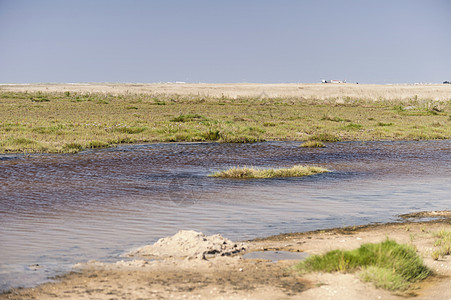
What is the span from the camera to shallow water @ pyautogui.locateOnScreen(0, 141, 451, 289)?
9.11m

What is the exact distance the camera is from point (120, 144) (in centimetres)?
2503

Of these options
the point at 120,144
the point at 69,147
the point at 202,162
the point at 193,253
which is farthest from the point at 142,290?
the point at 120,144

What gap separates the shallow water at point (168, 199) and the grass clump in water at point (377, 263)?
2371mm

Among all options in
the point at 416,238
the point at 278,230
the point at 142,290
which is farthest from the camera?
the point at 278,230

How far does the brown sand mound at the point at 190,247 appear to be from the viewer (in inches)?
318

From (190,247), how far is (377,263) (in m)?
2.60

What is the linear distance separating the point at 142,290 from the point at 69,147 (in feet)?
54.3

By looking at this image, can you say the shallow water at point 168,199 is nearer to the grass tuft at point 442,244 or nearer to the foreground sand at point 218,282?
the foreground sand at point 218,282

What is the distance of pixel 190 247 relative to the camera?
26.9ft

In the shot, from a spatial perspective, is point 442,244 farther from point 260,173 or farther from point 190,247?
point 260,173

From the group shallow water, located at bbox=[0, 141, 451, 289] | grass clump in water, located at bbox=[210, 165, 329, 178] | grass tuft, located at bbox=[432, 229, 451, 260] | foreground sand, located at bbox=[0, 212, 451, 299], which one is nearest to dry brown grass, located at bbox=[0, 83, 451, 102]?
shallow water, located at bbox=[0, 141, 451, 289]

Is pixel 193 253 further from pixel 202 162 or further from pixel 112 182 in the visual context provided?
pixel 202 162

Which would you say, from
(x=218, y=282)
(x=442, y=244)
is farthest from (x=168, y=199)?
(x=442, y=244)

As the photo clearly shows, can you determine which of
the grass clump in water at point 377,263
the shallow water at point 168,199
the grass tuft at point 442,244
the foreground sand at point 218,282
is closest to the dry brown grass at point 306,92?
the shallow water at point 168,199
